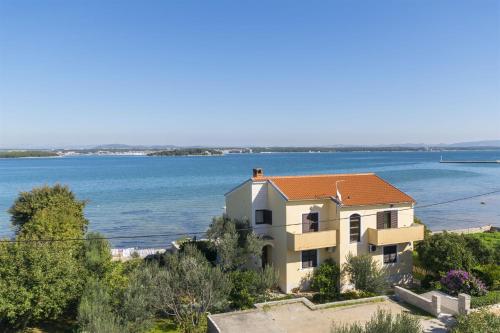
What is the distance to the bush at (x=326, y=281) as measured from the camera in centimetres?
2369

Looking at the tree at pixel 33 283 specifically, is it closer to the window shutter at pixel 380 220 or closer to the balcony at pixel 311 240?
the balcony at pixel 311 240

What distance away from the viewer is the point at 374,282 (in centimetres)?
2302

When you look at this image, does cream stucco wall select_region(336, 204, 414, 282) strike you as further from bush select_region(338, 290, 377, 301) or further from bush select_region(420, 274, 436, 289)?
bush select_region(338, 290, 377, 301)

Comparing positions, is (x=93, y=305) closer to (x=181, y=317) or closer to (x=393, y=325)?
(x=181, y=317)

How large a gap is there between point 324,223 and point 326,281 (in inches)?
139

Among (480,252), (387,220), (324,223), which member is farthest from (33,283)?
(480,252)

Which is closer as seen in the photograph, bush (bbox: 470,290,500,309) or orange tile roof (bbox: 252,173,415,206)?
bush (bbox: 470,290,500,309)

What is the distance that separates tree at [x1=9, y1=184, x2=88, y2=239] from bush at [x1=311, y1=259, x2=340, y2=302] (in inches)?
589

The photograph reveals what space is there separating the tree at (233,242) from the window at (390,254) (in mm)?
8429

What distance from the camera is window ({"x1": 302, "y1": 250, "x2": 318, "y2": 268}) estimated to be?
83.7 feet

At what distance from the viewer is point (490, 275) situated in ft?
75.7

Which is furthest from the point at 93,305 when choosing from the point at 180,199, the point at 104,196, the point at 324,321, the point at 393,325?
the point at 104,196

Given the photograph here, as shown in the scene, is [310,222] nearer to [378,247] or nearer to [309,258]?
[309,258]

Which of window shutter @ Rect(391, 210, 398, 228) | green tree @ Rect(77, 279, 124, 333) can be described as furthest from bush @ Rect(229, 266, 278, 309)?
window shutter @ Rect(391, 210, 398, 228)
